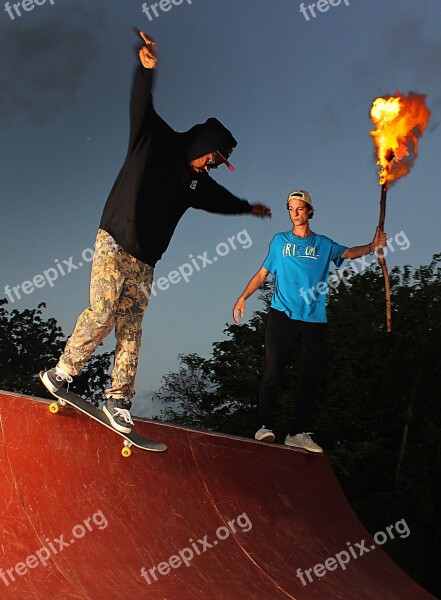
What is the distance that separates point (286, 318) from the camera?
716 centimetres

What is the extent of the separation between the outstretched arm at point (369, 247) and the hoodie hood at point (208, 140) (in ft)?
7.33

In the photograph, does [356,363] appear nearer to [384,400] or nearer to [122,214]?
[384,400]

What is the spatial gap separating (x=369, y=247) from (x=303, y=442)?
81.7 inches

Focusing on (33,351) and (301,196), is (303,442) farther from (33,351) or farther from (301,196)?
(33,351)

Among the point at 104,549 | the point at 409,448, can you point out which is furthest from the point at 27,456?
the point at 409,448

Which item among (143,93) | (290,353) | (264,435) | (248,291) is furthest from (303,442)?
(143,93)

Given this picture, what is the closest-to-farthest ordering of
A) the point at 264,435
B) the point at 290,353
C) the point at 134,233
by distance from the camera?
the point at 134,233
the point at 290,353
the point at 264,435

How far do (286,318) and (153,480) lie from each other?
7.53 feet

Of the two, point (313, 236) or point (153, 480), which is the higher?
point (313, 236)

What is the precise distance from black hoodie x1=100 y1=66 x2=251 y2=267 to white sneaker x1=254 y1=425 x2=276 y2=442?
259 centimetres

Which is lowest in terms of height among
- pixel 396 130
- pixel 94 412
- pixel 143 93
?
pixel 94 412

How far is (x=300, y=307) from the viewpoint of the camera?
7.14 metres

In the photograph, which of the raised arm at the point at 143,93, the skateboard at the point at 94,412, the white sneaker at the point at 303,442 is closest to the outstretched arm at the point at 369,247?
the white sneaker at the point at 303,442

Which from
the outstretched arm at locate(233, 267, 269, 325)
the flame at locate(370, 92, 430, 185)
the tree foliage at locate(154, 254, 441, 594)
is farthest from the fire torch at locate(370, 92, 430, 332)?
the tree foliage at locate(154, 254, 441, 594)
